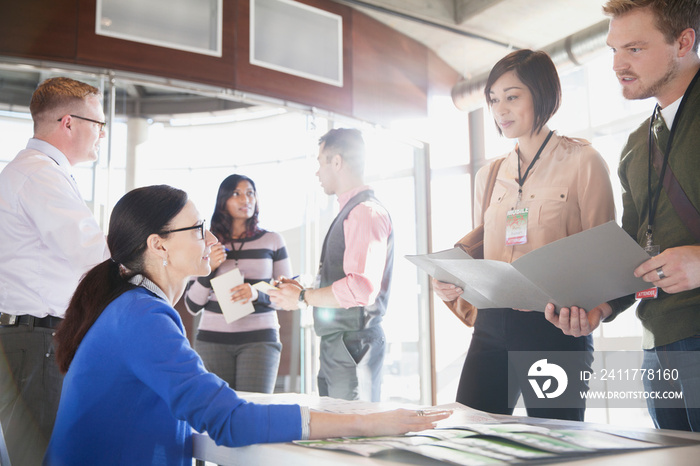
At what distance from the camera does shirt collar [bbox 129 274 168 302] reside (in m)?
1.51

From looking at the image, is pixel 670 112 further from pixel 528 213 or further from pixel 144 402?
pixel 144 402

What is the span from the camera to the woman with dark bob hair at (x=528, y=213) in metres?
1.83

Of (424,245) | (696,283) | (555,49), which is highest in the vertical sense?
(555,49)

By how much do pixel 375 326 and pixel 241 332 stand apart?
30.8 inches

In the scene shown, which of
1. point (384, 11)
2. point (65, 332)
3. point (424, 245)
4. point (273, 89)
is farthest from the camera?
point (424, 245)

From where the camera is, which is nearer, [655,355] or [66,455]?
[66,455]

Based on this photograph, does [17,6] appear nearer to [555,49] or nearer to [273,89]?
[273,89]

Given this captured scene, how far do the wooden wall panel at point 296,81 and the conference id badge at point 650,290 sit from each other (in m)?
3.61

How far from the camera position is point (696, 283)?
4.57 feet

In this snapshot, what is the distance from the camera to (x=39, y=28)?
3.92 metres

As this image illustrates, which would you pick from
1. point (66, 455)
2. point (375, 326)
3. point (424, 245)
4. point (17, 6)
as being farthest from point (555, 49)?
point (66, 455)

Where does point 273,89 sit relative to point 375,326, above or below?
above

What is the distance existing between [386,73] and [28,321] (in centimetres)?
425

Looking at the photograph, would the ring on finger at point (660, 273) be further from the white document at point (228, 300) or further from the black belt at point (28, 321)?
the white document at point (228, 300)
